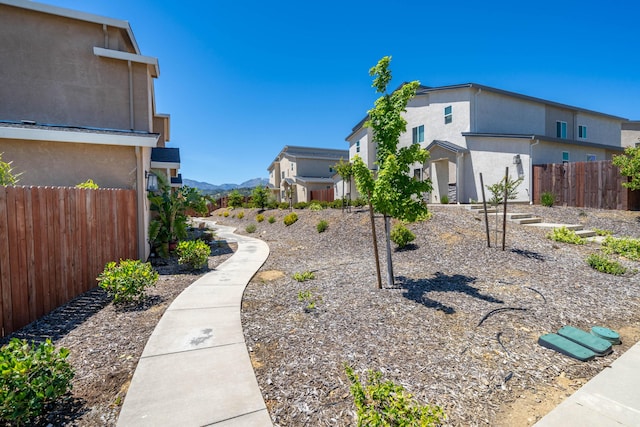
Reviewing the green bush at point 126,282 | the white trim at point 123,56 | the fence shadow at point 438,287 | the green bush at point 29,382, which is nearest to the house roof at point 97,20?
the white trim at point 123,56

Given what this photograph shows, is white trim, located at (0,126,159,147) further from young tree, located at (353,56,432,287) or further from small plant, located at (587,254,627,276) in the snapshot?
small plant, located at (587,254,627,276)

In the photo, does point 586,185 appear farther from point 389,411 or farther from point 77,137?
point 77,137

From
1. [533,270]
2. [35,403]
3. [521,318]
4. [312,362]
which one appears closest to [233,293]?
[312,362]

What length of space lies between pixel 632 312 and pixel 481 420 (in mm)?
4474

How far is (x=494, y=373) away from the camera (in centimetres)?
336

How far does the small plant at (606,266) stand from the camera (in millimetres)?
6812

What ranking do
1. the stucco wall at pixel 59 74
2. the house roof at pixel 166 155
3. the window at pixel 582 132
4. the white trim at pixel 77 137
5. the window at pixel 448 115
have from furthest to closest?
the window at pixel 582 132
the window at pixel 448 115
the house roof at pixel 166 155
the stucco wall at pixel 59 74
the white trim at pixel 77 137

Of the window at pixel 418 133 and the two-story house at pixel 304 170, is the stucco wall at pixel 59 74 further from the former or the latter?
the two-story house at pixel 304 170

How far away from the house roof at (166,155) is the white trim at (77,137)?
2922 mm

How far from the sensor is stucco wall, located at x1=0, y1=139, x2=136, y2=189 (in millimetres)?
7457

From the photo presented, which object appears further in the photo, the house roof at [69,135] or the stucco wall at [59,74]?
the stucco wall at [59,74]

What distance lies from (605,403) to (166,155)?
42.3ft

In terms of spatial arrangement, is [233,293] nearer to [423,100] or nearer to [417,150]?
[417,150]

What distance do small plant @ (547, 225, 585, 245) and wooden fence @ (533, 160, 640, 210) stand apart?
6374 mm
